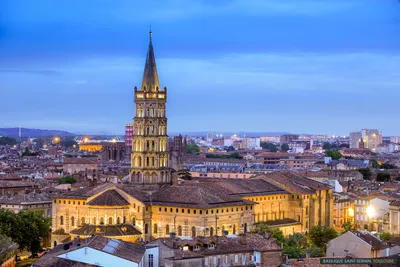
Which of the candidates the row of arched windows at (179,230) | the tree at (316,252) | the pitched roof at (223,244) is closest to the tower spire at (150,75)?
the row of arched windows at (179,230)

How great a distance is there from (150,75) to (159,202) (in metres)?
12.8

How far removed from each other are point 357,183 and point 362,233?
64.6 meters

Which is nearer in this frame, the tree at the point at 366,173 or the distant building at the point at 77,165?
the tree at the point at 366,173

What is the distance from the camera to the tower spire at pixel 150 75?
8712 centimetres

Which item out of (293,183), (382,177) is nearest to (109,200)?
(293,183)

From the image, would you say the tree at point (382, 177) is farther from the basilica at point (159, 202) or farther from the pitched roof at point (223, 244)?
the pitched roof at point (223, 244)

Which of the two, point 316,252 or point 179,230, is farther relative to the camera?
point 179,230

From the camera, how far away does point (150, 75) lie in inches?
3457

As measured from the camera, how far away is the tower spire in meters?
87.1

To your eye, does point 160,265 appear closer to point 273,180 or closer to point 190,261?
point 190,261

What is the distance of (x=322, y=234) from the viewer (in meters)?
78.8

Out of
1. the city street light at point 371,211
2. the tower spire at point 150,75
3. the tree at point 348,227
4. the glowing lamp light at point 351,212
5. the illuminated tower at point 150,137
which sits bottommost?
the tree at point 348,227

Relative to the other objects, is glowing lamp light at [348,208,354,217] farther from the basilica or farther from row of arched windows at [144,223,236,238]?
row of arched windows at [144,223,236,238]

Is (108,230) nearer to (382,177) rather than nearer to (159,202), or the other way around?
(159,202)
